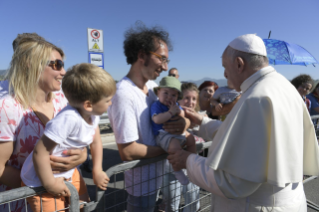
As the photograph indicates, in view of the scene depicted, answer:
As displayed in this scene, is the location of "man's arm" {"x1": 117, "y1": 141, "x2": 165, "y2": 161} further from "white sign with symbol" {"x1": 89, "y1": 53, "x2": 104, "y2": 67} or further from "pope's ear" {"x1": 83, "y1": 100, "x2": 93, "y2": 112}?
"white sign with symbol" {"x1": 89, "y1": 53, "x2": 104, "y2": 67}

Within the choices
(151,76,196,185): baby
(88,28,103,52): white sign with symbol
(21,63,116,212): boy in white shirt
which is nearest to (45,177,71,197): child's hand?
(21,63,116,212): boy in white shirt

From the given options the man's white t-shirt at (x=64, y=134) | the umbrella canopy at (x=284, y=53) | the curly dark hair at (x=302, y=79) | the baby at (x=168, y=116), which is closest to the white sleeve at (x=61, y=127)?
the man's white t-shirt at (x=64, y=134)

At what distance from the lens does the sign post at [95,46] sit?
6.36m

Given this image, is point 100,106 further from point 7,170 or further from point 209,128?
point 209,128

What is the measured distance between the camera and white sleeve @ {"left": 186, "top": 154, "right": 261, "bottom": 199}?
4.44 feet

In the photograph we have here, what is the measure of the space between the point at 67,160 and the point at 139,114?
0.70 metres

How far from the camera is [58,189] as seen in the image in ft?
4.41

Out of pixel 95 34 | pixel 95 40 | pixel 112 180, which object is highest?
pixel 95 34

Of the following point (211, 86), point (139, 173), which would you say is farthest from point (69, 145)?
point (211, 86)

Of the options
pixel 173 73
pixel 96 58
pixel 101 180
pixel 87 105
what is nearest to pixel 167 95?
pixel 87 105

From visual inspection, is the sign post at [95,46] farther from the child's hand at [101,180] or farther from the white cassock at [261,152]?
the white cassock at [261,152]

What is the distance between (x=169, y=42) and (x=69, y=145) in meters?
1.47

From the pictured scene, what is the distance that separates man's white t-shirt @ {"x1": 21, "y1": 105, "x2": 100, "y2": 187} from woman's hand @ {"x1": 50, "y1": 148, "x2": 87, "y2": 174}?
3 cm

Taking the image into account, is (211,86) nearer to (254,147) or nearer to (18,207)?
(254,147)
